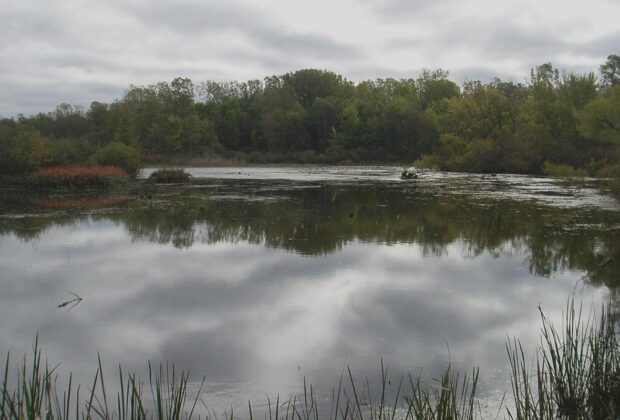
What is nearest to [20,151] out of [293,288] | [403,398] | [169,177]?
[169,177]

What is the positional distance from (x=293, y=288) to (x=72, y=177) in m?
23.7

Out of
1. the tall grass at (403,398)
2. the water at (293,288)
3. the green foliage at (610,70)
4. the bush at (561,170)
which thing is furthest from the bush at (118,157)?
the green foliage at (610,70)

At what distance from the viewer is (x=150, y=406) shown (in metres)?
5.04

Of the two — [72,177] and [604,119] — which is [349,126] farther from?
[72,177]

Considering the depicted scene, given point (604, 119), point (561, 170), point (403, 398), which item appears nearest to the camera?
point (403, 398)

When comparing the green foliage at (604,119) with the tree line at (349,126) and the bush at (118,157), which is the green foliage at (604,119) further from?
the bush at (118,157)

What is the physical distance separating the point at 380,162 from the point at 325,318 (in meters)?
69.2

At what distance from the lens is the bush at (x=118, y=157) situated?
117 ft

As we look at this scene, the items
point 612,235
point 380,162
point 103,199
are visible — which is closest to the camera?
point 612,235

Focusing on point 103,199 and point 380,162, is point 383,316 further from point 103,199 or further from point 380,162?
point 380,162

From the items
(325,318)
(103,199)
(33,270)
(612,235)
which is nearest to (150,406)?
(325,318)

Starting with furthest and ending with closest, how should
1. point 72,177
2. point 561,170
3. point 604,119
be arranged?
point 561,170 < point 604,119 < point 72,177

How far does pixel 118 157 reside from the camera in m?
36.2

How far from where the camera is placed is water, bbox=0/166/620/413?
6137 millimetres
